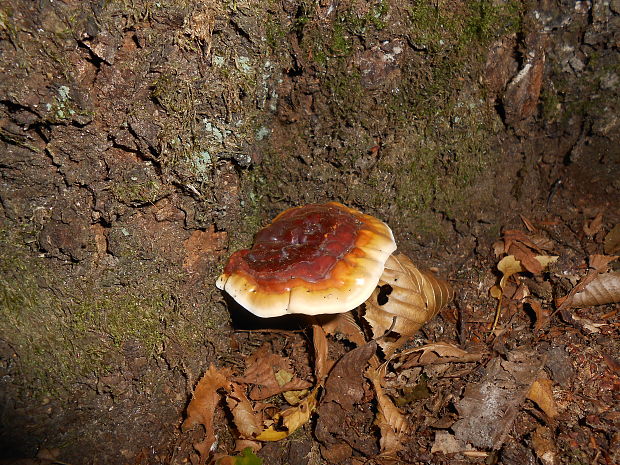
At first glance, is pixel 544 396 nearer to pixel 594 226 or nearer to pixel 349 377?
pixel 349 377

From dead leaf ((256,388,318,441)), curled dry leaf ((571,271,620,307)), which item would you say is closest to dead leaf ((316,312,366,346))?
dead leaf ((256,388,318,441))

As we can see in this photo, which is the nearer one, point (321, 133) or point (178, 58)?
point (178, 58)

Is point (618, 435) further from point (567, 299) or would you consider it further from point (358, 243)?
point (358, 243)

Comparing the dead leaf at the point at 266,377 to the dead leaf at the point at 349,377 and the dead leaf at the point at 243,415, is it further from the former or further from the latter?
the dead leaf at the point at 349,377

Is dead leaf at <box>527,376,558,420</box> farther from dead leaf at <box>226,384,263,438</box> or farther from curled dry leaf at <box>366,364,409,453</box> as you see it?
dead leaf at <box>226,384,263,438</box>

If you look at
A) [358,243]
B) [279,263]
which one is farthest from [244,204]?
[358,243]

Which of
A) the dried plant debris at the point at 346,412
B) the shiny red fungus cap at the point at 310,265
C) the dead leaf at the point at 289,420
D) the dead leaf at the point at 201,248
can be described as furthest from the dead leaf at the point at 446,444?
the dead leaf at the point at 201,248
